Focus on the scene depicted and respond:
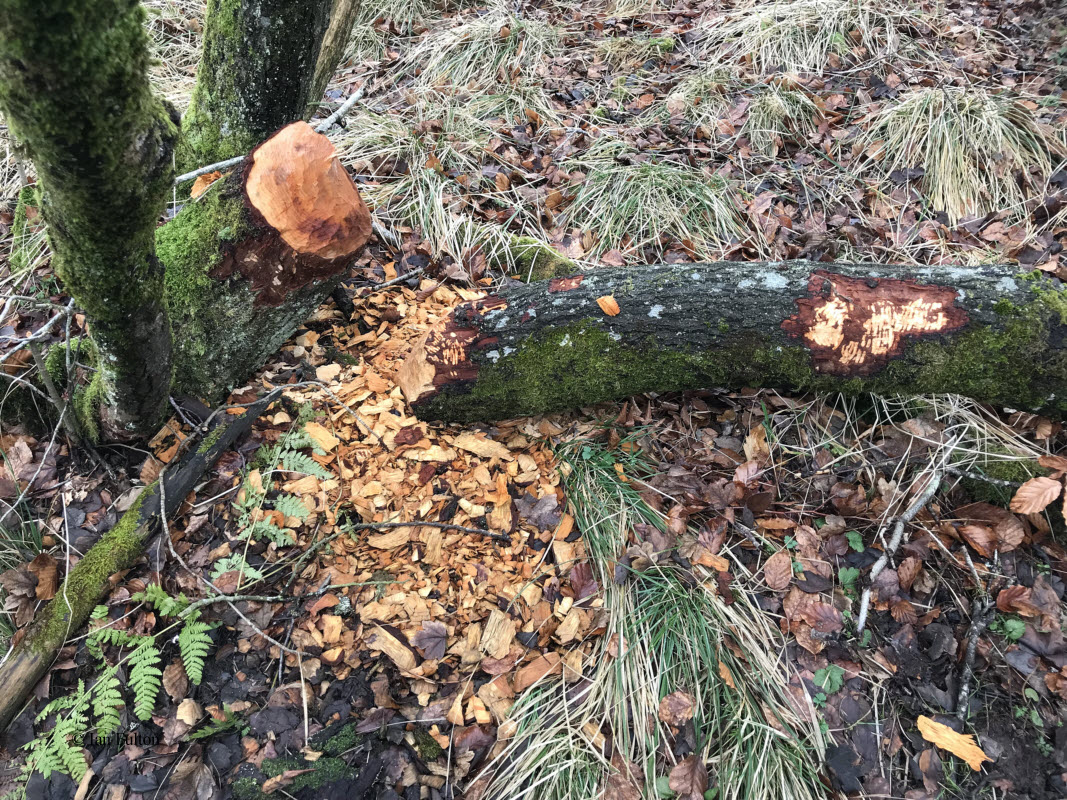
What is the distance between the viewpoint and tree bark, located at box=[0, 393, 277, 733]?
1.87m

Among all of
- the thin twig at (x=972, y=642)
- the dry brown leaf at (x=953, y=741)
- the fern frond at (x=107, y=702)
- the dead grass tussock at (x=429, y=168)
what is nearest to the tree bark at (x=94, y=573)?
the fern frond at (x=107, y=702)

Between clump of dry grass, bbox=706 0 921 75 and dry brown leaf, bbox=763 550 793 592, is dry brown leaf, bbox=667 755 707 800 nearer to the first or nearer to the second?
dry brown leaf, bbox=763 550 793 592

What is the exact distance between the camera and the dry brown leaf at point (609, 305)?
91.7 inches

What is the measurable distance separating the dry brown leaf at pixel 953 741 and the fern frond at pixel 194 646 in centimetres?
235

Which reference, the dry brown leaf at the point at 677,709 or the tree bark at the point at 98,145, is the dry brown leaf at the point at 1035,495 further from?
the tree bark at the point at 98,145

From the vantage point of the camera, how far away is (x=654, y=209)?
364 centimetres

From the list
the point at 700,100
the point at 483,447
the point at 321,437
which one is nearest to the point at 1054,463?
the point at 483,447

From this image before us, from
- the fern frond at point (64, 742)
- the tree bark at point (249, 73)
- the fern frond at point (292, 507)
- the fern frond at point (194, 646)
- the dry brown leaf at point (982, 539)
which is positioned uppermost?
the tree bark at point (249, 73)

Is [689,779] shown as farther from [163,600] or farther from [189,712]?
[163,600]

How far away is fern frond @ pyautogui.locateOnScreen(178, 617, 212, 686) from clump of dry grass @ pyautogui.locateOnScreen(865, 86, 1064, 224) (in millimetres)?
4440

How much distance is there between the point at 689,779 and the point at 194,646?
167cm

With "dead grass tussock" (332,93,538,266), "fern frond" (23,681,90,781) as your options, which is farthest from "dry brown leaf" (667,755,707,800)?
"dead grass tussock" (332,93,538,266)

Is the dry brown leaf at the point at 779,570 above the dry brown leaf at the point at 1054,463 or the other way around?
the other way around

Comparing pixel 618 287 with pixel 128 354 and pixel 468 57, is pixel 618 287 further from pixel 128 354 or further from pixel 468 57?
pixel 468 57
